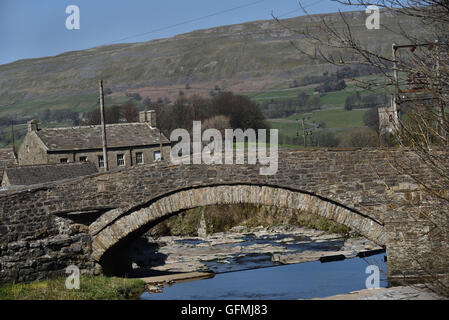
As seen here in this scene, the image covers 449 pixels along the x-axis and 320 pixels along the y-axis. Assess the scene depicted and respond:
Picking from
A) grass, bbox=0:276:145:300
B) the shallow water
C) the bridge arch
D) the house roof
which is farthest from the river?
the house roof

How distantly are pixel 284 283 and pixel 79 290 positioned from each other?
5727 millimetres

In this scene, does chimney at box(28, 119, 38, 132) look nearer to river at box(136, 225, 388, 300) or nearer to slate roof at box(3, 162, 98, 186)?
slate roof at box(3, 162, 98, 186)

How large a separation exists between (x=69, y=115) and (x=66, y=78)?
2057 inches

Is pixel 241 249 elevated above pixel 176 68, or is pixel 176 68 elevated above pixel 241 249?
pixel 176 68

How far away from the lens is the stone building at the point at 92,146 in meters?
37.9

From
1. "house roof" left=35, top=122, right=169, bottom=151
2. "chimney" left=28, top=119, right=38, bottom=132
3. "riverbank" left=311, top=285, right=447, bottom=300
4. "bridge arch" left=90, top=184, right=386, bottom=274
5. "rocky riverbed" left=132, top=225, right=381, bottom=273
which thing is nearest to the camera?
"riverbank" left=311, top=285, right=447, bottom=300

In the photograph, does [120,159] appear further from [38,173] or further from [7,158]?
[38,173]

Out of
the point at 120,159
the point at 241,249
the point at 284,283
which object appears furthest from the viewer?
the point at 120,159

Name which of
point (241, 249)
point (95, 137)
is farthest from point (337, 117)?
point (241, 249)

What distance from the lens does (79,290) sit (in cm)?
1362

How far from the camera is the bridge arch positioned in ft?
46.8

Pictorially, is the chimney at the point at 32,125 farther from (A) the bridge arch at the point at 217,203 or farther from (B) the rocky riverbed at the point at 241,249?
(A) the bridge arch at the point at 217,203

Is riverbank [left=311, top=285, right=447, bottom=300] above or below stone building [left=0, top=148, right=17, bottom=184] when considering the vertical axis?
below

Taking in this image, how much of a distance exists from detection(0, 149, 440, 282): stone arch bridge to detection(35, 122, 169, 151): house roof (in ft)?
76.5
